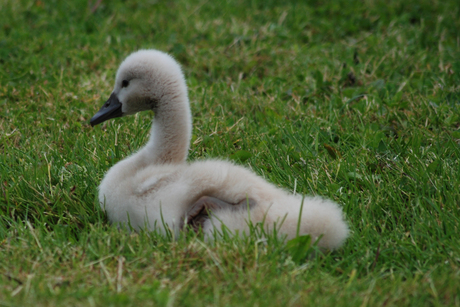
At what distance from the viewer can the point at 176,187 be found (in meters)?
2.96

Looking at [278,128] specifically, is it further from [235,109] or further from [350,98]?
[350,98]

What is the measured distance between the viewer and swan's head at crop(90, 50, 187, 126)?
Result: 3332mm

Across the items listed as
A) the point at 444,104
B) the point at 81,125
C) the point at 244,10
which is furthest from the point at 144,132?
the point at 244,10

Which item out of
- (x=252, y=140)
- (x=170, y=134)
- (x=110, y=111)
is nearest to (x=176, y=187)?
(x=170, y=134)

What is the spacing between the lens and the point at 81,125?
455 centimetres

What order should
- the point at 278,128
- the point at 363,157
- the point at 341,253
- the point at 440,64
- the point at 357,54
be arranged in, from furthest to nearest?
the point at 357,54 → the point at 440,64 → the point at 278,128 → the point at 363,157 → the point at 341,253

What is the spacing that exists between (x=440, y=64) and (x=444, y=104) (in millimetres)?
1120

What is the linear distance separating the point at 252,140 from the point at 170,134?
110cm

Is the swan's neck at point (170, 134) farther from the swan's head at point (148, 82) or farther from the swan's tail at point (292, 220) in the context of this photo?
the swan's tail at point (292, 220)

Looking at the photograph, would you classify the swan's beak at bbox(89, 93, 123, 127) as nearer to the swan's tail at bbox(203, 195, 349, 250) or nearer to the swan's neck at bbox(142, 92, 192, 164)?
the swan's neck at bbox(142, 92, 192, 164)

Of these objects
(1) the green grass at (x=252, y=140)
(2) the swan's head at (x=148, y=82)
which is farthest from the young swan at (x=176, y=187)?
(1) the green grass at (x=252, y=140)

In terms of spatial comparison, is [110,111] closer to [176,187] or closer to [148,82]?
[148,82]

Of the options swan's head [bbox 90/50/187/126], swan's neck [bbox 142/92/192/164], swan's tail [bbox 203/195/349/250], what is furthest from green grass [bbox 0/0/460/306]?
swan's head [bbox 90/50/187/126]

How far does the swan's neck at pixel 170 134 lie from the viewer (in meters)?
3.31
